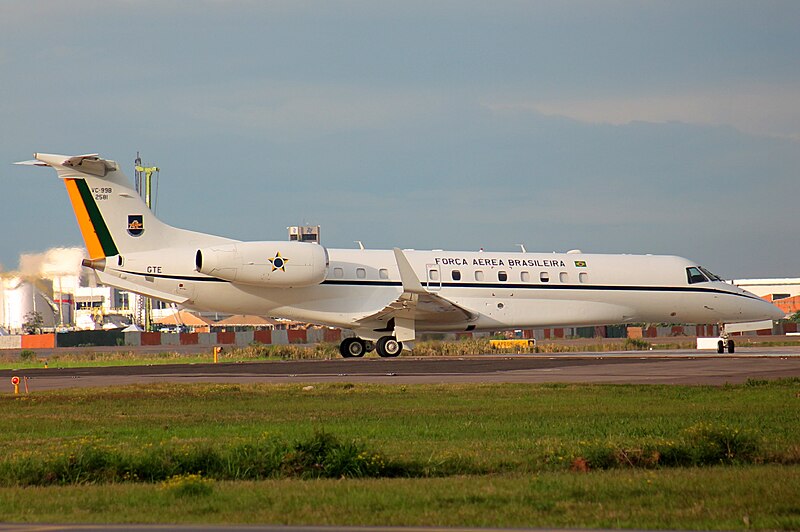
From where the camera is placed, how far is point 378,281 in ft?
120

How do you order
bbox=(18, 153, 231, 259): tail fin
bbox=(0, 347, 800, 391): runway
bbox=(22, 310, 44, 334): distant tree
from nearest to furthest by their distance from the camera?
bbox=(0, 347, 800, 391): runway, bbox=(18, 153, 231, 259): tail fin, bbox=(22, 310, 44, 334): distant tree

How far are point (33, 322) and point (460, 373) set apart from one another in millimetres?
55674

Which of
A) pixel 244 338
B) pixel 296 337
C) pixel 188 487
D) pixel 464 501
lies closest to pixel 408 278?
pixel 188 487

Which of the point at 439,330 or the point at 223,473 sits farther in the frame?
the point at 439,330

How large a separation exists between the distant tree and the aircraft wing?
42.6 metres

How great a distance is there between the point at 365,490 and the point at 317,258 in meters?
25.3

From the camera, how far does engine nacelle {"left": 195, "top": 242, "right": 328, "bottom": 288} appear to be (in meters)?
34.2

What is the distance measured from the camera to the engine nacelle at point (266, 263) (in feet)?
112

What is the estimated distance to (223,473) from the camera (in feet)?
37.2

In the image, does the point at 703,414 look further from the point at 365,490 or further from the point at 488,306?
the point at 488,306

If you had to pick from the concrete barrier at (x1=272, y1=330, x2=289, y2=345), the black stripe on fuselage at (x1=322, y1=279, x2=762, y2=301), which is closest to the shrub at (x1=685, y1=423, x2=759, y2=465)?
the black stripe on fuselage at (x1=322, y1=279, x2=762, y2=301)

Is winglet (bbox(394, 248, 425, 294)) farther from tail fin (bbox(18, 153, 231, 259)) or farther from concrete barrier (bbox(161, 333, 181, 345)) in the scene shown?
concrete barrier (bbox(161, 333, 181, 345))

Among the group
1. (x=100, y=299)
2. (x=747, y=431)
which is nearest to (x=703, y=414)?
(x=747, y=431)

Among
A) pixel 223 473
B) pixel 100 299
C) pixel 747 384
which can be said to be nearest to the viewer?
pixel 223 473
